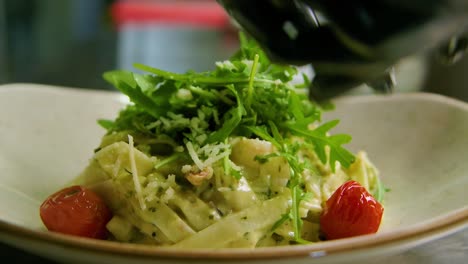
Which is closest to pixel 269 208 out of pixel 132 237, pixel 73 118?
pixel 132 237

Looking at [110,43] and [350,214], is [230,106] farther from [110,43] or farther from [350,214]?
[110,43]

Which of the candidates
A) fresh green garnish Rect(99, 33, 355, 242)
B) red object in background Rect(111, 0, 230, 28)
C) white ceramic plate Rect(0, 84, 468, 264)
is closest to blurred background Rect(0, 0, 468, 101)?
red object in background Rect(111, 0, 230, 28)

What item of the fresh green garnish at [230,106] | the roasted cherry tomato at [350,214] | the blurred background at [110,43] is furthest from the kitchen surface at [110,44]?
the roasted cherry tomato at [350,214]

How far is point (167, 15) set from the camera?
563cm

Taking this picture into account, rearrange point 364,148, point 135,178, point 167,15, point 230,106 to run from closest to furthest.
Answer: point 135,178
point 230,106
point 364,148
point 167,15

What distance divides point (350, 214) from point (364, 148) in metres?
0.59

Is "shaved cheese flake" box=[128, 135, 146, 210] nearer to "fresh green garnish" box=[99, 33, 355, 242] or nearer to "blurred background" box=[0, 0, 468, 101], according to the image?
"fresh green garnish" box=[99, 33, 355, 242]

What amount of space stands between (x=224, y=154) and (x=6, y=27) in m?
3.59

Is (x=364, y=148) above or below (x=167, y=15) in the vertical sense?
above

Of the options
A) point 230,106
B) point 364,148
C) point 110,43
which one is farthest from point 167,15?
point 230,106

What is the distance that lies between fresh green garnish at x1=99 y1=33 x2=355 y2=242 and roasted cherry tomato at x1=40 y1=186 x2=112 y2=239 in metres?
0.19

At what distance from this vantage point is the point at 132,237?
1.17 m

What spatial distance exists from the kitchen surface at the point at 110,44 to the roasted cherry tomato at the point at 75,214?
1.48 m

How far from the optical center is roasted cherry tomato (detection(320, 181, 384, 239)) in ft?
3.86
